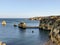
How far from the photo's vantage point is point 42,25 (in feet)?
328

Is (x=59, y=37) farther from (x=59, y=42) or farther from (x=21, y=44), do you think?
(x=21, y=44)

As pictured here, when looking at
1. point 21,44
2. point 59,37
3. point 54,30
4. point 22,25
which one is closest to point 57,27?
point 54,30

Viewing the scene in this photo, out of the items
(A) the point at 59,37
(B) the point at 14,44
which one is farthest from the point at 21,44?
(A) the point at 59,37

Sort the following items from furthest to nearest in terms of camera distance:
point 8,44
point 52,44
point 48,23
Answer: point 48,23, point 8,44, point 52,44

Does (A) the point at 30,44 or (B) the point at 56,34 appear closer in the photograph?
(B) the point at 56,34

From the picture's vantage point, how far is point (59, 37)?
3819 cm

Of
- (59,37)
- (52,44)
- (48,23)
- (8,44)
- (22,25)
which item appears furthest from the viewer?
(22,25)

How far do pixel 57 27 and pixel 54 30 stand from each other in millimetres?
1136

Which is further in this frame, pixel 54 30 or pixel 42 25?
pixel 42 25

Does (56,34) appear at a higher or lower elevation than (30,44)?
higher

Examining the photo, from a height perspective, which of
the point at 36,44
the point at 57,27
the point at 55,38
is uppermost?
the point at 57,27

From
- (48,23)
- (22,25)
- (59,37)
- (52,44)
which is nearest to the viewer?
(59,37)

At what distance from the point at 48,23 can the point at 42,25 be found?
21.5ft

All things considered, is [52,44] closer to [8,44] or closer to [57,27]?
[57,27]
